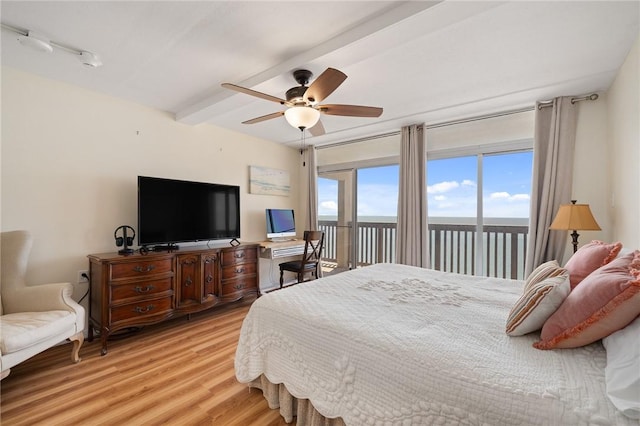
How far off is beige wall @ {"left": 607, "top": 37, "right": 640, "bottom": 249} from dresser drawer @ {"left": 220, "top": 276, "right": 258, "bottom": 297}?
3.74m

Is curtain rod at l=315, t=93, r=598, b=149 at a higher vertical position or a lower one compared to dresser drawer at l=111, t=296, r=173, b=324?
higher

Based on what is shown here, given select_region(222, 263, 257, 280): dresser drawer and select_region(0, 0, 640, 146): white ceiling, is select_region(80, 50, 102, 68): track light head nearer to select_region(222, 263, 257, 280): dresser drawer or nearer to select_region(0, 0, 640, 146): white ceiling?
select_region(0, 0, 640, 146): white ceiling

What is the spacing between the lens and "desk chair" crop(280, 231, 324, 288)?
13.4ft

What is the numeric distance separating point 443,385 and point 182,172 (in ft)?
11.8

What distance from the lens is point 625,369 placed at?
2.85ft

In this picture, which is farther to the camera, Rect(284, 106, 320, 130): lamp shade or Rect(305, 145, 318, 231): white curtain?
Rect(305, 145, 318, 231): white curtain

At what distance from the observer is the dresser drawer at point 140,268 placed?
8.50 feet

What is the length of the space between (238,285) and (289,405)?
217 centimetres

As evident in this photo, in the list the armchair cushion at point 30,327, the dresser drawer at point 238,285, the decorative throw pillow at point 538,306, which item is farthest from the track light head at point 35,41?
the decorative throw pillow at point 538,306

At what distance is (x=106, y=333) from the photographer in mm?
2502

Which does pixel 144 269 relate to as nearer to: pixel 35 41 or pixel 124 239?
pixel 124 239

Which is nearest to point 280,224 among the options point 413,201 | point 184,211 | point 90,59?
point 184,211

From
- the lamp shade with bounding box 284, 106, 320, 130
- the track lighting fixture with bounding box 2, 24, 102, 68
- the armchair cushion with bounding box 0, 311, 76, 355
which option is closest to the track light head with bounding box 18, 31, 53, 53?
the track lighting fixture with bounding box 2, 24, 102, 68

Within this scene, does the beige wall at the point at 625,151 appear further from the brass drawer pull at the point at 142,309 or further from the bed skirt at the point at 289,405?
the brass drawer pull at the point at 142,309
